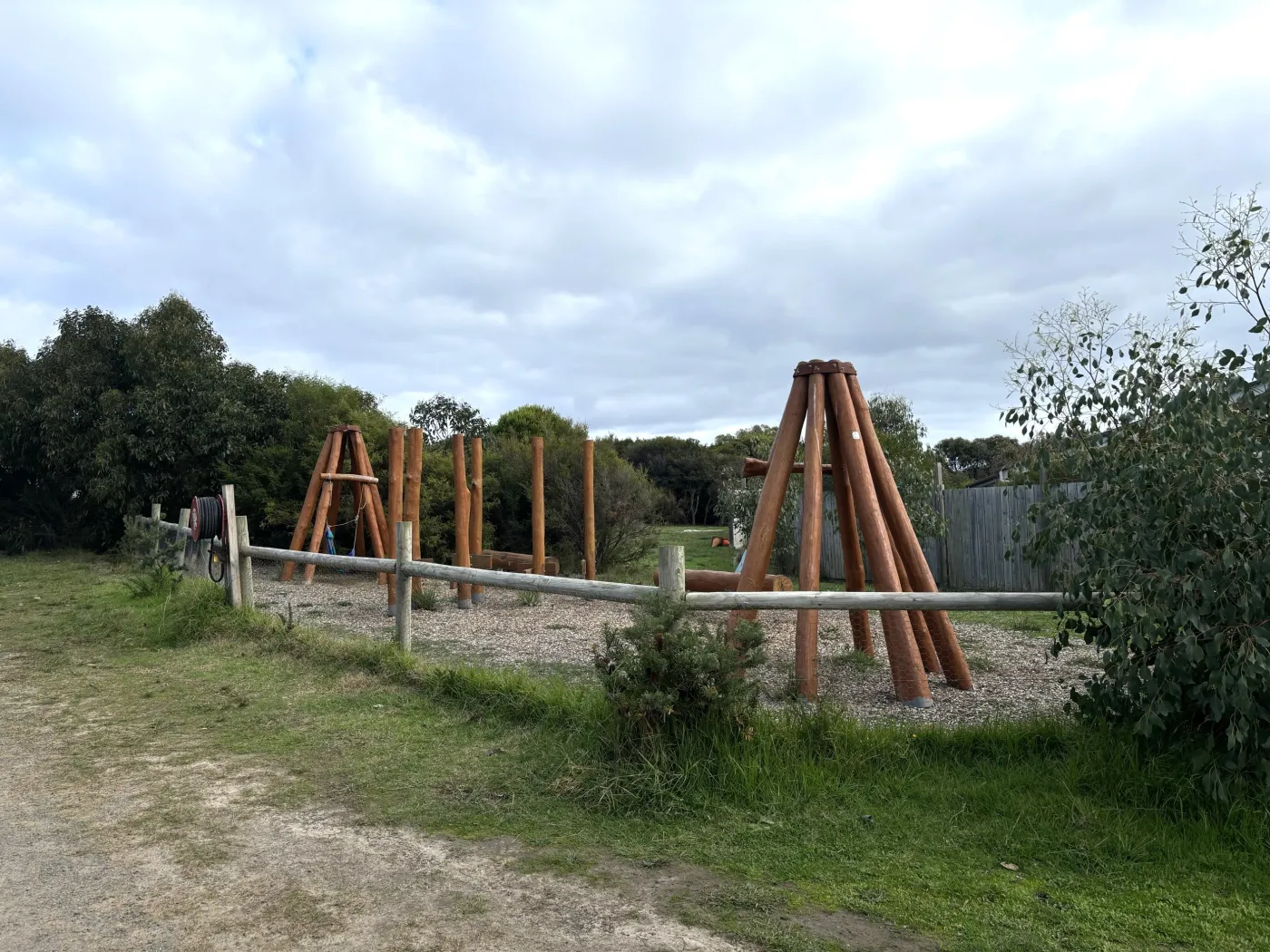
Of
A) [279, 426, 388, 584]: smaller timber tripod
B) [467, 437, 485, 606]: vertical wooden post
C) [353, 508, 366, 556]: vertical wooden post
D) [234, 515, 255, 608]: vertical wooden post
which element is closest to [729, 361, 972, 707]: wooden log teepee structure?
[234, 515, 255, 608]: vertical wooden post

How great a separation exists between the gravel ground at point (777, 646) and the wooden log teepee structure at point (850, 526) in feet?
0.84

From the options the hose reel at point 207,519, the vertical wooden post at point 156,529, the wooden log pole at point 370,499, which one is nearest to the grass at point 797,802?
the hose reel at point 207,519

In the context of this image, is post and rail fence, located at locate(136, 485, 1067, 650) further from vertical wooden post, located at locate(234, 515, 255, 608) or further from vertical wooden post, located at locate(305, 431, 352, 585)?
vertical wooden post, located at locate(305, 431, 352, 585)

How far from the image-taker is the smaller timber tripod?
14.1 metres

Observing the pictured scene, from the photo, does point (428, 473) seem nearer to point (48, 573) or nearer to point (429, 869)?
point (48, 573)

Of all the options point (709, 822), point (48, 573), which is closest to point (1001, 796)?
point (709, 822)

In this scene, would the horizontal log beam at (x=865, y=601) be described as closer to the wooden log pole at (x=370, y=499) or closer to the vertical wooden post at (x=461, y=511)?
the vertical wooden post at (x=461, y=511)

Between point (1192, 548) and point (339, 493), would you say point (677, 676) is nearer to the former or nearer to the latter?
point (1192, 548)

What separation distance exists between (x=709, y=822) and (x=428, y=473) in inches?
528

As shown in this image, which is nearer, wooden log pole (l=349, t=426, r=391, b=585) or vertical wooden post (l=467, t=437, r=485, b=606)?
vertical wooden post (l=467, t=437, r=485, b=606)

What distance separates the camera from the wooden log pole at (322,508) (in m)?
13.9

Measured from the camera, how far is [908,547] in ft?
21.4

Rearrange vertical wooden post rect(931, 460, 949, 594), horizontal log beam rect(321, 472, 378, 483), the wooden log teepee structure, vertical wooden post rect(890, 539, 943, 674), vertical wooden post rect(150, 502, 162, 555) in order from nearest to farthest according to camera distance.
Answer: the wooden log teepee structure, vertical wooden post rect(890, 539, 943, 674), vertical wooden post rect(150, 502, 162, 555), horizontal log beam rect(321, 472, 378, 483), vertical wooden post rect(931, 460, 949, 594)

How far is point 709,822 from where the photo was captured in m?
4.10
